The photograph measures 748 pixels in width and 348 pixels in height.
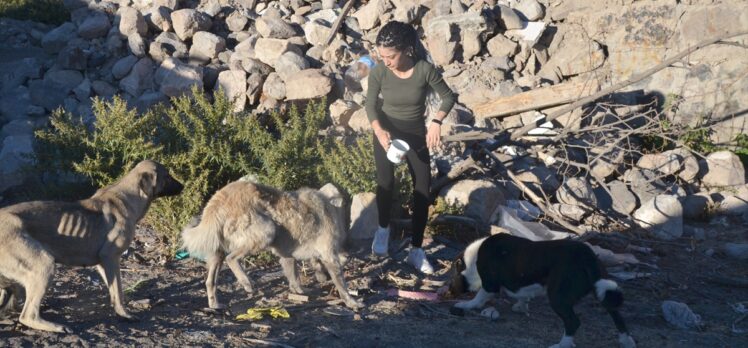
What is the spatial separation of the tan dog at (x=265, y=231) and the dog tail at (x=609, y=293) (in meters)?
2.01

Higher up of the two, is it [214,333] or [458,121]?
[458,121]

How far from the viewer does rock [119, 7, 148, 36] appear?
42.9 feet

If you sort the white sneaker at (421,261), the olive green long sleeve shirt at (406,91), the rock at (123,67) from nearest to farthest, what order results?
the olive green long sleeve shirt at (406,91)
the white sneaker at (421,261)
the rock at (123,67)

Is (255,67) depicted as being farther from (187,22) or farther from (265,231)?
(265,231)

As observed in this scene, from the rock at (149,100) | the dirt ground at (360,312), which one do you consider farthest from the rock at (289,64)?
the dirt ground at (360,312)

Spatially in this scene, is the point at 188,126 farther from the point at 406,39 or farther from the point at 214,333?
the point at 214,333

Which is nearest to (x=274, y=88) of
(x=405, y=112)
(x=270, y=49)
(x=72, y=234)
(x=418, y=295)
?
(x=270, y=49)

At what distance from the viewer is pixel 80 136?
9.13 m

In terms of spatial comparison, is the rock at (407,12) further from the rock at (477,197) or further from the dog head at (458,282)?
the dog head at (458,282)

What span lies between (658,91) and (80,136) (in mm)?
8192

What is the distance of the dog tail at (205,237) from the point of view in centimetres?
651

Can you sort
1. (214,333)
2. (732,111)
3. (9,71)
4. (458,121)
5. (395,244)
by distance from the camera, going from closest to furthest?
(214,333) → (395,244) → (458,121) → (732,111) → (9,71)

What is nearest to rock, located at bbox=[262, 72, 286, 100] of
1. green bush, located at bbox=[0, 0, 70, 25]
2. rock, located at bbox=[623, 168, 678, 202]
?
rock, located at bbox=[623, 168, 678, 202]

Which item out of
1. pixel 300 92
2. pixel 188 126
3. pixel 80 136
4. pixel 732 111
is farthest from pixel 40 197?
pixel 732 111
